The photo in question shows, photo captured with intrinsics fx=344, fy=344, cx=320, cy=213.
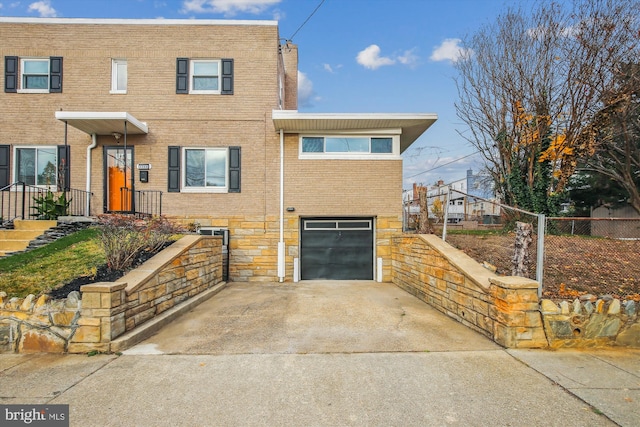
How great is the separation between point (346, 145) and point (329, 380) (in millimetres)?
8000

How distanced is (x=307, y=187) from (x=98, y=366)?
731 cm

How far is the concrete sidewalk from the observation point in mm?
2914

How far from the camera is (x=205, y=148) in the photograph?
1059 centimetres

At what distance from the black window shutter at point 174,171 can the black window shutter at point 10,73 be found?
5124mm

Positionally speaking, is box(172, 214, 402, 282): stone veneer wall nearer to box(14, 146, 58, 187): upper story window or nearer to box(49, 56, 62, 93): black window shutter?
box(14, 146, 58, 187): upper story window

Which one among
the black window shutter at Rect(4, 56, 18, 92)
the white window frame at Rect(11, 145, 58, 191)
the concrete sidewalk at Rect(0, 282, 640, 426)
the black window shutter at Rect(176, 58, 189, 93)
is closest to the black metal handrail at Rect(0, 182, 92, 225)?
the white window frame at Rect(11, 145, 58, 191)

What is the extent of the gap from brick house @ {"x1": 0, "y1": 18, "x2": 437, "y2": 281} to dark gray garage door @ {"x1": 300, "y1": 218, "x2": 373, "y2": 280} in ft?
0.10

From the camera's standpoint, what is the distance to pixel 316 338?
15.9 ft

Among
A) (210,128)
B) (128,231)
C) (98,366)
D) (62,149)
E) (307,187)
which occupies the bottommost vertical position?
(98,366)

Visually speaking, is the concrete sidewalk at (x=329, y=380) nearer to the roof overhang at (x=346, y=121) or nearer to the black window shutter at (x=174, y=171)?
the black window shutter at (x=174, y=171)

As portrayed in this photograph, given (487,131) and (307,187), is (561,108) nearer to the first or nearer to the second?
(487,131)

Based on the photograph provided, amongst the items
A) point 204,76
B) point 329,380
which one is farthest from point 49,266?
point 204,76

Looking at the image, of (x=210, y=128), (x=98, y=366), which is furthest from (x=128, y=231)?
(x=210, y=128)

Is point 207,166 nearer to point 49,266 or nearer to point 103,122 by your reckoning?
point 103,122
